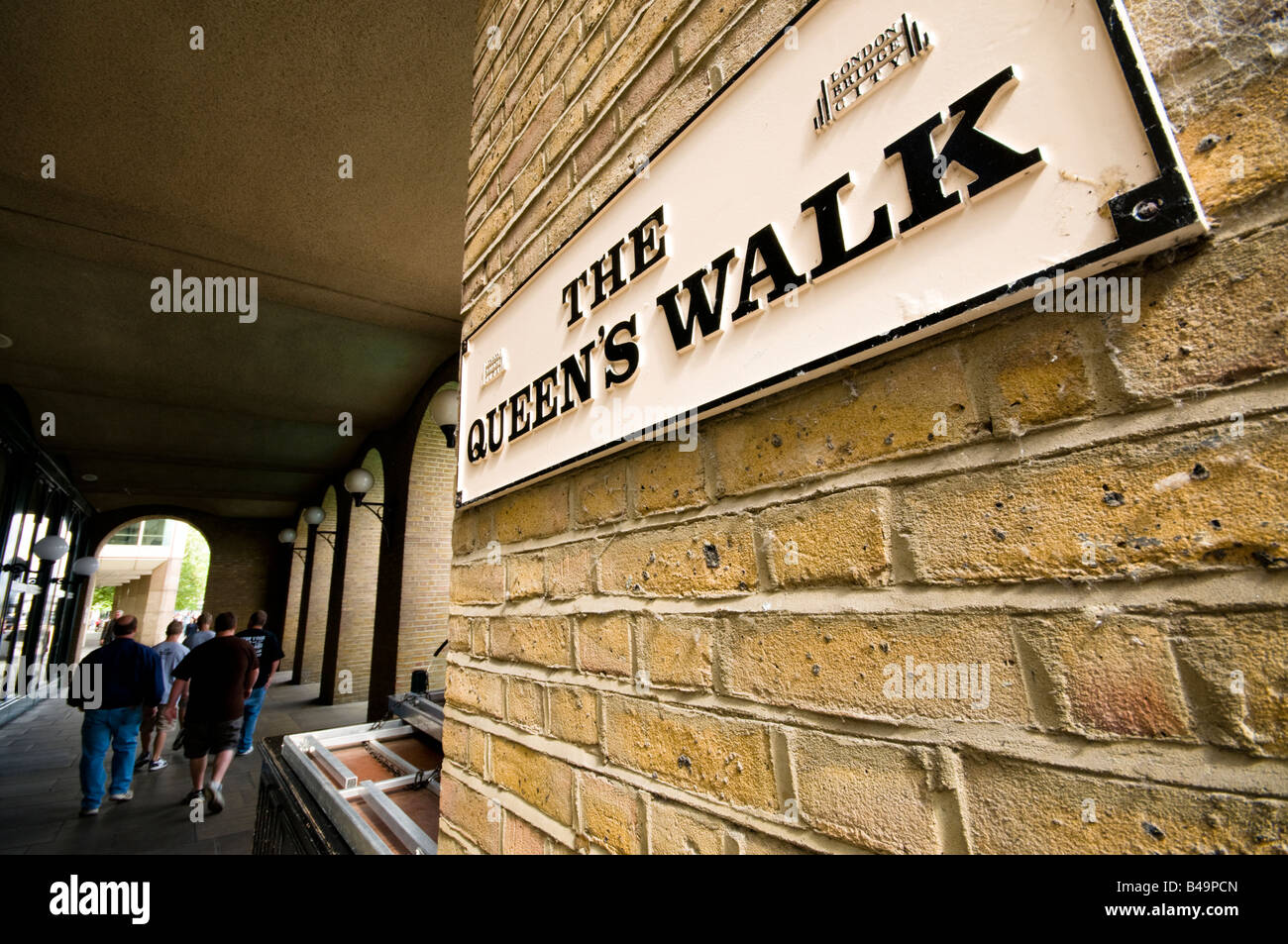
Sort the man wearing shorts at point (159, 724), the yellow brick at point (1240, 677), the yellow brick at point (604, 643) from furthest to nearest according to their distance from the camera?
1. the man wearing shorts at point (159, 724)
2. the yellow brick at point (604, 643)
3. the yellow brick at point (1240, 677)

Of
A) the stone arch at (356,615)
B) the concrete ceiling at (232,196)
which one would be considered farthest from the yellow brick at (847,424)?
the stone arch at (356,615)

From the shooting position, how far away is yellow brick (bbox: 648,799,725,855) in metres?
0.62

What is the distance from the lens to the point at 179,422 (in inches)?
271

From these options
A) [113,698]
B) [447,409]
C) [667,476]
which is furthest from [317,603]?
[667,476]

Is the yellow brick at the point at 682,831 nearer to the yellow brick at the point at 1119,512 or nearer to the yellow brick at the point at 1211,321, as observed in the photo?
the yellow brick at the point at 1119,512

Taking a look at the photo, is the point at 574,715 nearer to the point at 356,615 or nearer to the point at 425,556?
the point at 425,556

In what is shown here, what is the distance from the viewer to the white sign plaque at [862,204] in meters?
0.42

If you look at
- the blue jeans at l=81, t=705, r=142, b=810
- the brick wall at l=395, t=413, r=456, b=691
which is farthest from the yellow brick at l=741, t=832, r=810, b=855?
the brick wall at l=395, t=413, r=456, b=691

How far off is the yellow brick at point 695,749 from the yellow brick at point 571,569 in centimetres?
18

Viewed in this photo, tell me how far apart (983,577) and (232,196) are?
4.17 meters

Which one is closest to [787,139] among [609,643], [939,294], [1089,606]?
[939,294]

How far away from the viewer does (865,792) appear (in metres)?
0.51
